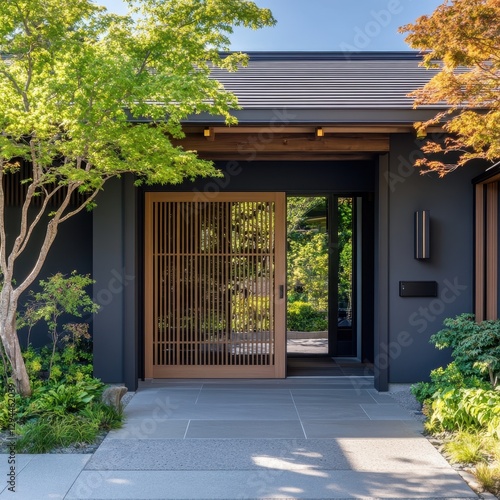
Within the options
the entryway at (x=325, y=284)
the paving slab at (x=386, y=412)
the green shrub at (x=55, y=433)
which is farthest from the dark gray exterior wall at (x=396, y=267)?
the green shrub at (x=55, y=433)

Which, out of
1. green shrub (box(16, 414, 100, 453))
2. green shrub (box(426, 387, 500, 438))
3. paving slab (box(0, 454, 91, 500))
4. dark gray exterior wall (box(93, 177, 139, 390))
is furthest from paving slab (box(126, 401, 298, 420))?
green shrub (box(426, 387, 500, 438))

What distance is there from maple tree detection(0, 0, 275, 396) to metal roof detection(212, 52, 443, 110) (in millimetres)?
1131

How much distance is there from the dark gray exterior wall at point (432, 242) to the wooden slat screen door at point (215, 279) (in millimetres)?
1443

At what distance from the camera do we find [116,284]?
6.50 m

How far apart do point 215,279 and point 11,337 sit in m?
2.77

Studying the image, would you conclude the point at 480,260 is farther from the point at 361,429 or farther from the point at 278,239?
the point at 361,429

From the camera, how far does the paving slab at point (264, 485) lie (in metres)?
3.66

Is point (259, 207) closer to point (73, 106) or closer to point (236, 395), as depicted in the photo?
point (236, 395)

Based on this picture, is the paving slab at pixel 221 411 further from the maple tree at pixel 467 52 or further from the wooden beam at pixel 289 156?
the maple tree at pixel 467 52

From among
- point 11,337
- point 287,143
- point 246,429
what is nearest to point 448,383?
point 246,429

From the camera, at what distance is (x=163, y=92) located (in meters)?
4.62

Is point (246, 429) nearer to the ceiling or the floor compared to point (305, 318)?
nearer to the floor

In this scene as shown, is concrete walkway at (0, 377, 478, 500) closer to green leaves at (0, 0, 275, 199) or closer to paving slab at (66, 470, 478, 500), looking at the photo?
paving slab at (66, 470, 478, 500)

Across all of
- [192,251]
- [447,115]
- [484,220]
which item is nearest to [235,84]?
[192,251]
